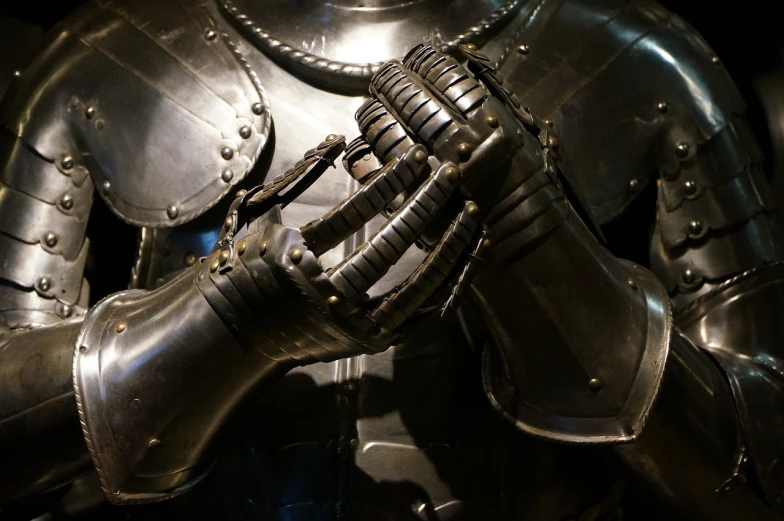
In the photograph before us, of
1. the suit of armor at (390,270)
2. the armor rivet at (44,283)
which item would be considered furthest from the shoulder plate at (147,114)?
the armor rivet at (44,283)

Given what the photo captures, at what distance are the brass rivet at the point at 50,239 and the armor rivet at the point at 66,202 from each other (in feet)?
0.14

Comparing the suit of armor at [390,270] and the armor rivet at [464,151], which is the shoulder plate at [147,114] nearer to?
the suit of armor at [390,270]

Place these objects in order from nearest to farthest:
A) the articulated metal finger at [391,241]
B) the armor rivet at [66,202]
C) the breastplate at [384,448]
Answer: the articulated metal finger at [391,241], the breastplate at [384,448], the armor rivet at [66,202]

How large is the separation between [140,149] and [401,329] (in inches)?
20.3

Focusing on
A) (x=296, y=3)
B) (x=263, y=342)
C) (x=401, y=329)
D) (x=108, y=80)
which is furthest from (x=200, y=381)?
(x=296, y=3)

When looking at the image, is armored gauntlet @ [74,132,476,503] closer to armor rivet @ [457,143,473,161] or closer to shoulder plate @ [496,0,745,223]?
armor rivet @ [457,143,473,161]

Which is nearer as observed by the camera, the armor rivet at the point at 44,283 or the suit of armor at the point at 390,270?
the suit of armor at the point at 390,270

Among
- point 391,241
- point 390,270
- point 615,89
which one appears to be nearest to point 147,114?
point 390,270

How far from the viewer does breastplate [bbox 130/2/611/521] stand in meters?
1.18

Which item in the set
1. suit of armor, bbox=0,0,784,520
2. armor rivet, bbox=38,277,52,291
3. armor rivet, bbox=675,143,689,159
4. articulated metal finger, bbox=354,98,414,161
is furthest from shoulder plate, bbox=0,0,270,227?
armor rivet, bbox=675,143,689,159

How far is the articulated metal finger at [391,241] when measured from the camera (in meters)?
0.94

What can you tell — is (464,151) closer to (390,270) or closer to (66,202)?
(390,270)

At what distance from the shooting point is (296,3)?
1.39m

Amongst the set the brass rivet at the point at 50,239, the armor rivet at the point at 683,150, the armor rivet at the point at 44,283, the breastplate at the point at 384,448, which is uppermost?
the brass rivet at the point at 50,239
